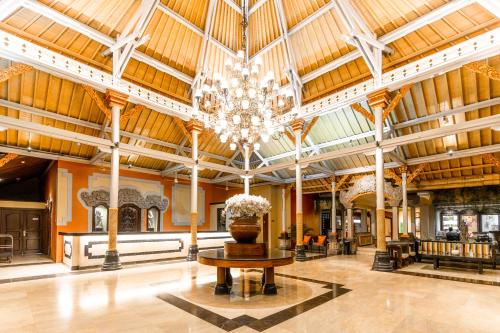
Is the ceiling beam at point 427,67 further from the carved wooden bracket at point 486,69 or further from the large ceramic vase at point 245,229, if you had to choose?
the large ceramic vase at point 245,229

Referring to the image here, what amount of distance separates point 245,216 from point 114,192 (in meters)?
4.54

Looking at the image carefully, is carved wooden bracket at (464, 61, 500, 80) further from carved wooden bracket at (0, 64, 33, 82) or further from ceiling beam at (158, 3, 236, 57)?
carved wooden bracket at (0, 64, 33, 82)

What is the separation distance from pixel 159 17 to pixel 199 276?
7.51 metres

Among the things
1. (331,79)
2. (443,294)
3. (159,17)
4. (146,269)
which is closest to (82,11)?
(159,17)

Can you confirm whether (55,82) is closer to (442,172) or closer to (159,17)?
(159,17)

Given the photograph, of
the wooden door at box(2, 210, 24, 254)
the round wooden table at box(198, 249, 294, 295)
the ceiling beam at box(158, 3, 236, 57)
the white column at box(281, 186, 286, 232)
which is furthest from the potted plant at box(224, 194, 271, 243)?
the wooden door at box(2, 210, 24, 254)

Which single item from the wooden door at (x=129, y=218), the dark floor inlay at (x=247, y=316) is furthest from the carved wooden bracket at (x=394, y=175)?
the wooden door at (x=129, y=218)

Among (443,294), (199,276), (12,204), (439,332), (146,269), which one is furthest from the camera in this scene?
(12,204)

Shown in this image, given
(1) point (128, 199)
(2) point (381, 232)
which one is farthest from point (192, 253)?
(2) point (381, 232)

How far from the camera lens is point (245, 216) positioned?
5.38 meters

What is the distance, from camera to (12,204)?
12.6m

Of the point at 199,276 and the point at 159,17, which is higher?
the point at 159,17

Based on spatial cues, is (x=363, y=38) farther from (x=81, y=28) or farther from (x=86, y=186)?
(x=86, y=186)

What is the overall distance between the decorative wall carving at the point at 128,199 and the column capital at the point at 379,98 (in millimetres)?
10604
